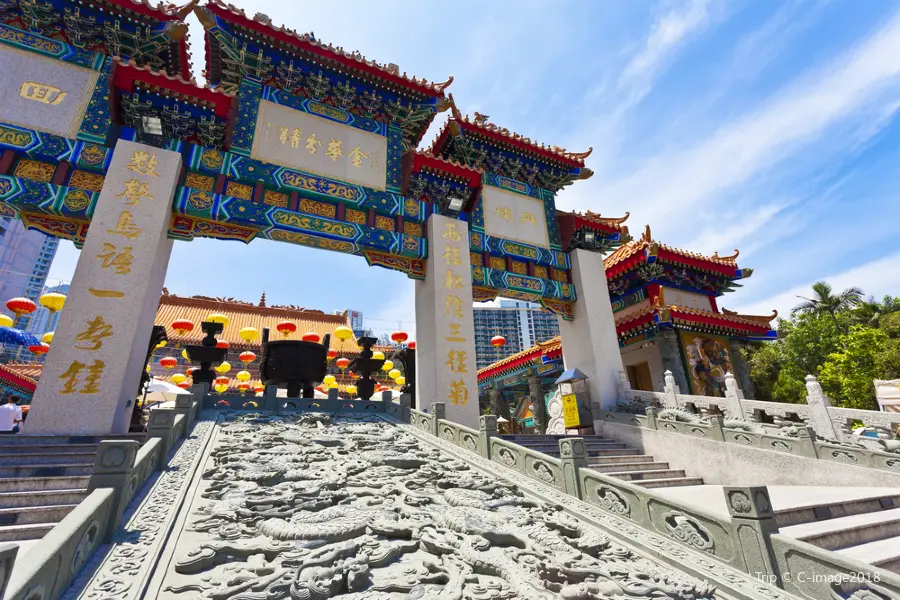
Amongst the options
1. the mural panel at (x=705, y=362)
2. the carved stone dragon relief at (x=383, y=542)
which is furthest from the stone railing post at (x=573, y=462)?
the mural panel at (x=705, y=362)

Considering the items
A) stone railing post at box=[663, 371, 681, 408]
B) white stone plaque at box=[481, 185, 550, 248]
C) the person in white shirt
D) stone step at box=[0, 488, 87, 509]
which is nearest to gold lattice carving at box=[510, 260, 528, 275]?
white stone plaque at box=[481, 185, 550, 248]

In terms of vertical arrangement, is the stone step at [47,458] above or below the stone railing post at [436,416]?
below

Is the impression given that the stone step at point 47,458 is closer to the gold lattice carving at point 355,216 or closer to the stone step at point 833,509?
the gold lattice carving at point 355,216

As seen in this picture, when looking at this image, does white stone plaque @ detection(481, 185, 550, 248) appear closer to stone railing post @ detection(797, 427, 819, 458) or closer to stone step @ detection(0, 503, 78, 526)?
stone railing post @ detection(797, 427, 819, 458)

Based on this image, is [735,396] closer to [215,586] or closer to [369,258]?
[369,258]

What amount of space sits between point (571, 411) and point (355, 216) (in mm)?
8190

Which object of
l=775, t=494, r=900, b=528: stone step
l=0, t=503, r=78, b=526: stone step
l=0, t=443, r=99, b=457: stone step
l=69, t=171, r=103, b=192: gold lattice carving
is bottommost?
l=775, t=494, r=900, b=528: stone step

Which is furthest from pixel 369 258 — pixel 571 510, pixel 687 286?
pixel 687 286

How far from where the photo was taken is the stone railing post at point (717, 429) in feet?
25.7

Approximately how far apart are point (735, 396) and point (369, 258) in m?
9.25

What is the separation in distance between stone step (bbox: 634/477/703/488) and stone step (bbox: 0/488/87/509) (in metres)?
7.68

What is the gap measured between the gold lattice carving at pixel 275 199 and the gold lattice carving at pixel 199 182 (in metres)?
1.18

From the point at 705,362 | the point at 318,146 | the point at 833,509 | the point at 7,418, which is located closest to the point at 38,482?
the point at 7,418

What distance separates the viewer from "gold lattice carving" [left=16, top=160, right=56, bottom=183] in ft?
26.8
